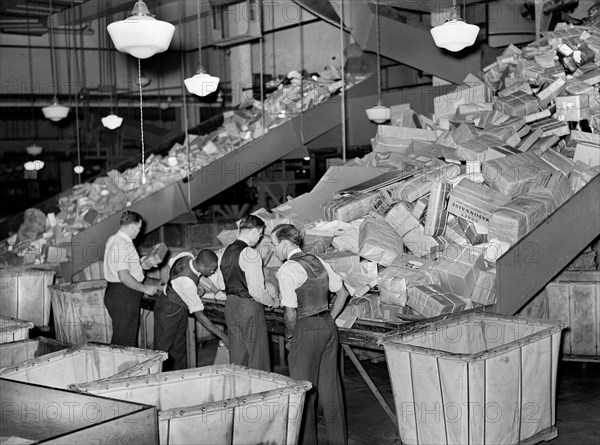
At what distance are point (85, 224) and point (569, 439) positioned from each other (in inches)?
300

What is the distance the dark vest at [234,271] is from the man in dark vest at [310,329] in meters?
0.42

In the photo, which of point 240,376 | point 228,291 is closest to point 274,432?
point 240,376

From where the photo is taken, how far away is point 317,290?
515cm

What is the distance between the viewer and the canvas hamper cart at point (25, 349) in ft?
15.5

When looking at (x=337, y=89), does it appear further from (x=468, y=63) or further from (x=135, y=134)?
(x=135, y=134)

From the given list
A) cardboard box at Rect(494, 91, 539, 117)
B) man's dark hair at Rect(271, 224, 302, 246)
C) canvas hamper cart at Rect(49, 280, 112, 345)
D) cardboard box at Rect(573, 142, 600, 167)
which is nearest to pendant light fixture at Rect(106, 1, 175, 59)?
man's dark hair at Rect(271, 224, 302, 246)

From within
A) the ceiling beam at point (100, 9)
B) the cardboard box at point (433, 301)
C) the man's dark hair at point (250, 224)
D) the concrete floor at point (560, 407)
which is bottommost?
the concrete floor at point (560, 407)

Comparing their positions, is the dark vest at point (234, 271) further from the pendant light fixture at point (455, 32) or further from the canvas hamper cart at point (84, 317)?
the pendant light fixture at point (455, 32)

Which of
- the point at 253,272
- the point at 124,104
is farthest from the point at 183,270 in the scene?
the point at 124,104

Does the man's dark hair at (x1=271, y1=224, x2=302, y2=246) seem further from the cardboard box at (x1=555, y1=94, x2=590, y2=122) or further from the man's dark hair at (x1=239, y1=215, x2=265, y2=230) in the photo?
the cardboard box at (x1=555, y1=94, x2=590, y2=122)

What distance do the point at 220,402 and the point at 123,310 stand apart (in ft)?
11.7

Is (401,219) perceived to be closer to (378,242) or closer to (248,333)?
(378,242)

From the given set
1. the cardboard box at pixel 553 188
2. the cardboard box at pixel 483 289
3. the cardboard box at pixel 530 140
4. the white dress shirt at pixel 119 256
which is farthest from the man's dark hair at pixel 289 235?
the cardboard box at pixel 530 140

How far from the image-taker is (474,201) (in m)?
6.87
